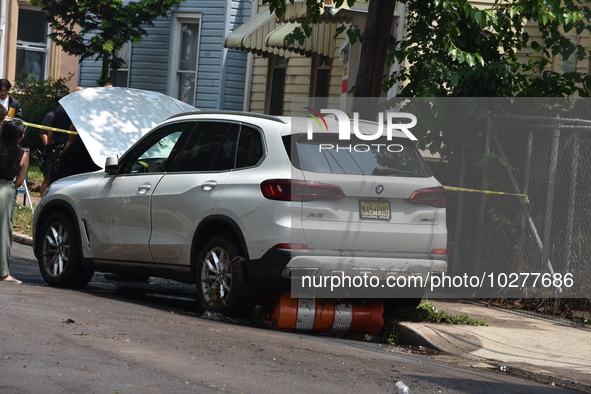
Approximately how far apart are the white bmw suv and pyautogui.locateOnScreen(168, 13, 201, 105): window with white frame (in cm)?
1641

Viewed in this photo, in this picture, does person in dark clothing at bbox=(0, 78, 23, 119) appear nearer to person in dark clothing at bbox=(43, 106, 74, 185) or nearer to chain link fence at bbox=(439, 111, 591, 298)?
person in dark clothing at bbox=(43, 106, 74, 185)

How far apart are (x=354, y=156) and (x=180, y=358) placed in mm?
2915

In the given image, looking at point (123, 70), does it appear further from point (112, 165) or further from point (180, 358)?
point (180, 358)

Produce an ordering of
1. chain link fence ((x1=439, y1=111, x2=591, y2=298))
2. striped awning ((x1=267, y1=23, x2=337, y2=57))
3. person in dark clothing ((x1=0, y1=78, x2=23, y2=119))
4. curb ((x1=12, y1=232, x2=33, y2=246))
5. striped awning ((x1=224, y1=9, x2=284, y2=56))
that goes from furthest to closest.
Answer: striped awning ((x1=224, y1=9, x2=284, y2=56)) → striped awning ((x1=267, y1=23, x2=337, y2=57)) → person in dark clothing ((x1=0, y1=78, x2=23, y2=119)) → curb ((x1=12, y1=232, x2=33, y2=246)) → chain link fence ((x1=439, y1=111, x2=591, y2=298))

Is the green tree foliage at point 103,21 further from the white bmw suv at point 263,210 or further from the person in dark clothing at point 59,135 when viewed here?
the white bmw suv at point 263,210

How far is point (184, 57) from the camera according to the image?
88.5ft

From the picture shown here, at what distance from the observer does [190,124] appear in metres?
10.2

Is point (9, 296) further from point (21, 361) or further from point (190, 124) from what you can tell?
point (21, 361)

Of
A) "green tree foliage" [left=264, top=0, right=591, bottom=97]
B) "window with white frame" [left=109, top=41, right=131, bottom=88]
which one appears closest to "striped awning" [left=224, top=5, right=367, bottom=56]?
"window with white frame" [left=109, top=41, right=131, bottom=88]

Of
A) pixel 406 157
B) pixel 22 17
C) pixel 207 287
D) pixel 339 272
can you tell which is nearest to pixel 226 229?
pixel 207 287

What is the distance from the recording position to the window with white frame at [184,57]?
26.7 meters

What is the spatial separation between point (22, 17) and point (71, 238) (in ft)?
74.5

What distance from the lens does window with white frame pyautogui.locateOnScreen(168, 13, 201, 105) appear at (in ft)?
87.5

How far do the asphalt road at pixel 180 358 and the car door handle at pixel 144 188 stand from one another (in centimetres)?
112
